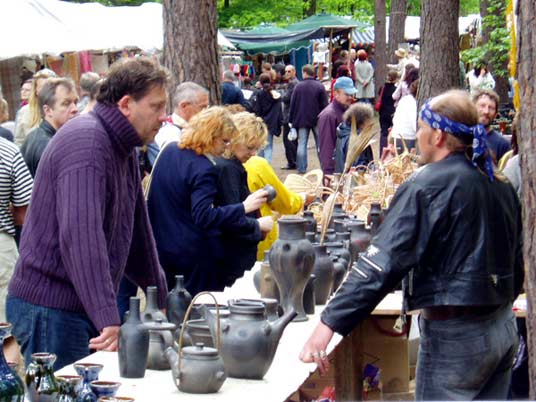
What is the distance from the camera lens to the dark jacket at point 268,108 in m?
18.9

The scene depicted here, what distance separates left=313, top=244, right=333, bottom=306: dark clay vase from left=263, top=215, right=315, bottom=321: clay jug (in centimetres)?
52

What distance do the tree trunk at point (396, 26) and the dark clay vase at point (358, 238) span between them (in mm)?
18980

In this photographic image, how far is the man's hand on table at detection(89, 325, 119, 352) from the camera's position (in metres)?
3.97

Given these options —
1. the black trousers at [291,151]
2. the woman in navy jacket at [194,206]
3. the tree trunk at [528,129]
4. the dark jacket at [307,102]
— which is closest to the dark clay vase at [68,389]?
the tree trunk at [528,129]

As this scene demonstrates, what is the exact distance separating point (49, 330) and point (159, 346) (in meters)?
0.41

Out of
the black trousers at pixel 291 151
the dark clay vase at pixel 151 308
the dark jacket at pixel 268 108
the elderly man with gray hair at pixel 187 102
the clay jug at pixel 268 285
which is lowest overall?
the black trousers at pixel 291 151

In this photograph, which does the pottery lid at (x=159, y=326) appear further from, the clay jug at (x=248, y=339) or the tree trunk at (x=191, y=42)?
the tree trunk at (x=191, y=42)

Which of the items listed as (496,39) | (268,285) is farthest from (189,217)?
(496,39)

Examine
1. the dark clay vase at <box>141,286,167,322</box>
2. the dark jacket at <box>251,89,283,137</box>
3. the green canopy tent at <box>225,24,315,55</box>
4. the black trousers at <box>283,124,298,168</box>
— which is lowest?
the black trousers at <box>283,124,298,168</box>

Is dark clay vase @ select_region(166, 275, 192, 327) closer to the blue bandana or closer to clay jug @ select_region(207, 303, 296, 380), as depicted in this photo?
clay jug @ select_region(207, 303, 296, 380)

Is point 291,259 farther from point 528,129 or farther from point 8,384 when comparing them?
point 8,384

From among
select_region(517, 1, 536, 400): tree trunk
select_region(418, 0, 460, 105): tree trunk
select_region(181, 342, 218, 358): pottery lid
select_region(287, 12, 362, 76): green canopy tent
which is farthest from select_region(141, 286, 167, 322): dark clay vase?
select_region(287, 12, 362, 76): green canopy tent

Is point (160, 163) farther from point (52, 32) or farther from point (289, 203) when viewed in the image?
point (52, 32)

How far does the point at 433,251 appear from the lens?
13.1 ft
